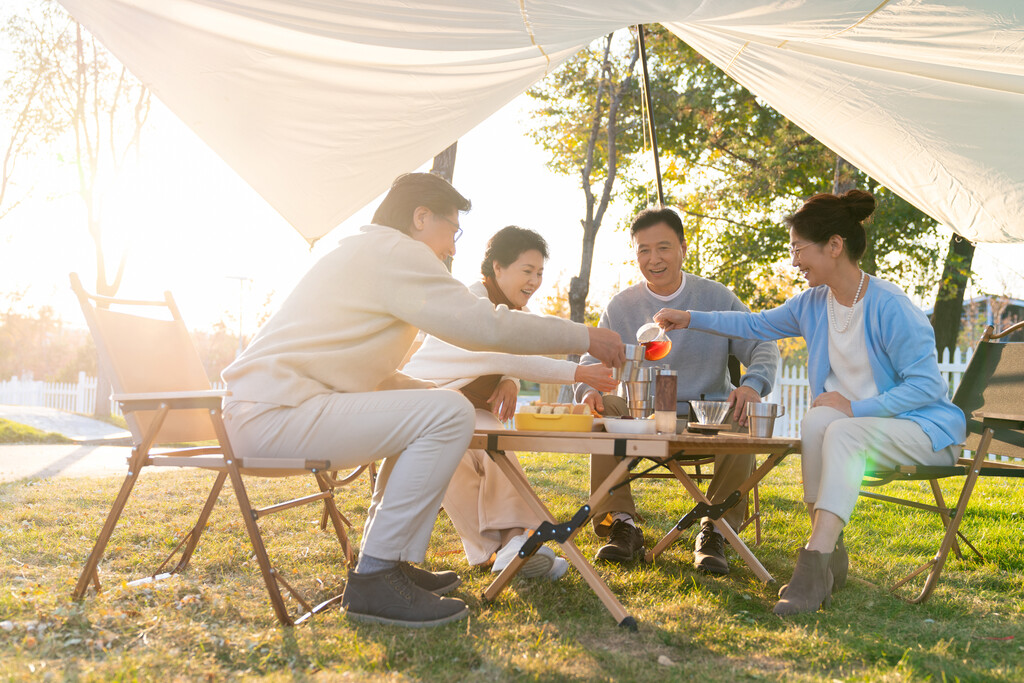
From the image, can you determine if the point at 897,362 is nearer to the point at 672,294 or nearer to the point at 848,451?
the point at 848,451

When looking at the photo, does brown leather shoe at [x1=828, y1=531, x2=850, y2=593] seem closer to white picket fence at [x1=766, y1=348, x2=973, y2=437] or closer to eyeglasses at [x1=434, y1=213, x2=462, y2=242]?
eyeglasses at [x1=434, y1=213, x2=462, y2=242]

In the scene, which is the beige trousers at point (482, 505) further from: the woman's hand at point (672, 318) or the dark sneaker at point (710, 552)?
the woman's hand at point (672, 318)

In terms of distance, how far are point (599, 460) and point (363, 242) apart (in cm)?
154

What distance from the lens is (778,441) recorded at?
106 inches

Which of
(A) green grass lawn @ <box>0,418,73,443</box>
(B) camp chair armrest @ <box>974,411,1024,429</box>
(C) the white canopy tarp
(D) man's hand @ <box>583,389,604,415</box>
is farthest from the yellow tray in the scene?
(A) green grass lawn @ <box>0,418,73,443</box>

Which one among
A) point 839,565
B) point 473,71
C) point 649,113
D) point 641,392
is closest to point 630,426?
point 641,392

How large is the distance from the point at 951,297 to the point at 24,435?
1356 cm

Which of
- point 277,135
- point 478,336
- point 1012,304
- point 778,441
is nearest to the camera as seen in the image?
point 478,336

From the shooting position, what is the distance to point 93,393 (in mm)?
18000

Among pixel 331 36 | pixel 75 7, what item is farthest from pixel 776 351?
pixel 75 7

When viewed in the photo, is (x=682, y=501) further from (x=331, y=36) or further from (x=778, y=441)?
(x=331, y=36)

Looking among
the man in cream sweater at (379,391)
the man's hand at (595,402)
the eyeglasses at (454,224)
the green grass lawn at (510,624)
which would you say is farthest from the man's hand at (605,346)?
the green grass lawn at (510,624)

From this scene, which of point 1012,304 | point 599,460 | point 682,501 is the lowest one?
point 682,501

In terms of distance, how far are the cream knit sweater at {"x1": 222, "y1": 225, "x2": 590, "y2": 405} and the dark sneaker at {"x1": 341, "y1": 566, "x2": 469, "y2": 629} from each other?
23.6 inches
